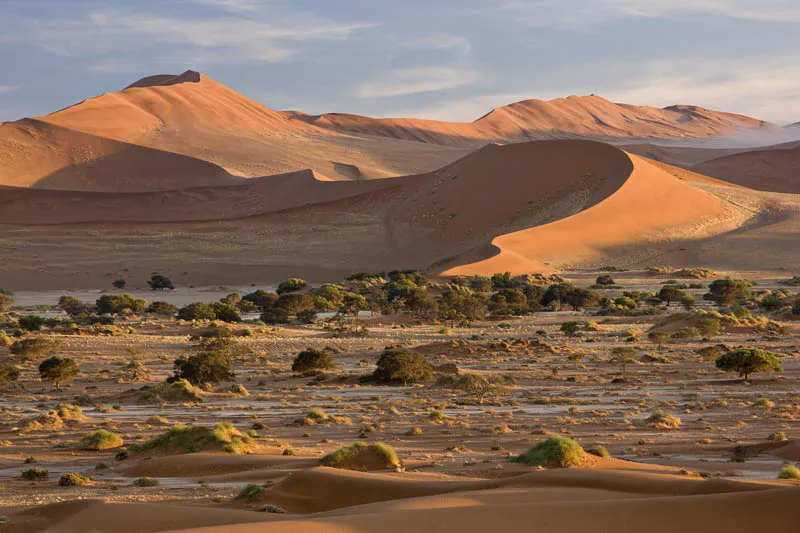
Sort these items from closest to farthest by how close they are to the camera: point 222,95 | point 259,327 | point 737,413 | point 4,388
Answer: point 737,413 → point 4,388 → point 259,327 → point 222,95

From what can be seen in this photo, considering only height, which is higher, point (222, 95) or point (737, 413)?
point (222, 95)

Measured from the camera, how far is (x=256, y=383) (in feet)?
91.6

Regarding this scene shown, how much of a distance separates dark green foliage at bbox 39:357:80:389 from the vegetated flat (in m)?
0.44

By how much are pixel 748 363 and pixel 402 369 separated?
28.9ft

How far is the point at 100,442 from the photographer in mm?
17359

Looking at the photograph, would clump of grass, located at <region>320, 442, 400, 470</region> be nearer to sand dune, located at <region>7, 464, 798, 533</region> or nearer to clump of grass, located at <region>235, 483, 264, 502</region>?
sand dune, located at <region>7, 464, 798, 533</region>

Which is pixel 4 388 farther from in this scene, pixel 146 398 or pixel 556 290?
pixel 556 290

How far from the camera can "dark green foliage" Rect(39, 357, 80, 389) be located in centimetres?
2716

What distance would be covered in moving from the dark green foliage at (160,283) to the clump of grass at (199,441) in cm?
5652

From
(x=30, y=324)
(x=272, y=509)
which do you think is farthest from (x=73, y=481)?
(x=30, y=324)

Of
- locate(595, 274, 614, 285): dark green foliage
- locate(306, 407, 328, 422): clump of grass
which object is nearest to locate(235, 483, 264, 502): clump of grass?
locate(306, 407, 328, 422): clump of grass

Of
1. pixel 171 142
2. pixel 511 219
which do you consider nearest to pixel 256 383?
pixel 511 219

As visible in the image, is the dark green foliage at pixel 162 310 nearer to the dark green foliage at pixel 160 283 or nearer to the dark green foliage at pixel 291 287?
the dark green foliage at pixel 291 287

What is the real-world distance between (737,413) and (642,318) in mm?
26293
